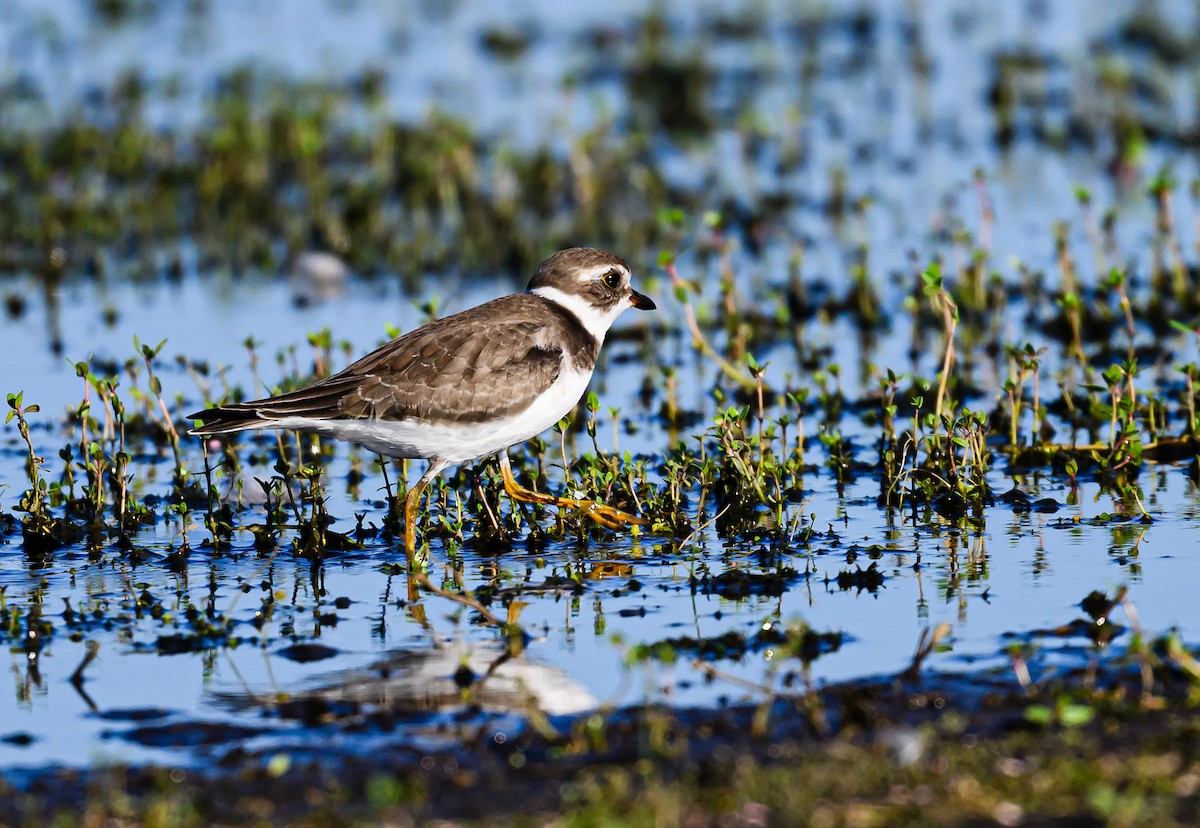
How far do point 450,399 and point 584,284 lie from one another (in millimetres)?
1417

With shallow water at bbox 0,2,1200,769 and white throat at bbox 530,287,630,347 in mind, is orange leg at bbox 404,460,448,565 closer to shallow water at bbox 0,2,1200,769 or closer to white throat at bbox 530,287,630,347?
shallow water at bbox 0,2,1200,769

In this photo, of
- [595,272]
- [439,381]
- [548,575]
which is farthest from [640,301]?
[548,575]

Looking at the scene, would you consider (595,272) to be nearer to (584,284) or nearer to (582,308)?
(584,284)

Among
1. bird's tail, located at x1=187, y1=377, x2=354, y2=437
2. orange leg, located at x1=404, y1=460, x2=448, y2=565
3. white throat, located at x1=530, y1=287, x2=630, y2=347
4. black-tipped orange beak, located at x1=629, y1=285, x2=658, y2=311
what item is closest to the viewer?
orange leg, located at x1=404, y1=460, x2=448, y2=565

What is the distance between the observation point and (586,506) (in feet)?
30.6

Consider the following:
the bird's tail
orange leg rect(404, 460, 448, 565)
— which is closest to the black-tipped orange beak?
orange leg rect(404, 460, 448, 565)

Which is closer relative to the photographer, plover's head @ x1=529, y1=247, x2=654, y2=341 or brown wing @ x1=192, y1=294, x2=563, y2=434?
brown wing @ x1=192, y1=294, x2=563, y2=434

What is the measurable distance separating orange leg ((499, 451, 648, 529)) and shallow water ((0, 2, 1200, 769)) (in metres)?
0.12

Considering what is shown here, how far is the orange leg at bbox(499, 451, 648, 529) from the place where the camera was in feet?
30.6

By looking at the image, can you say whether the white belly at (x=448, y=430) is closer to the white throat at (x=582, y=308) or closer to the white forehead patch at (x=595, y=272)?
the white throat at (x=582, y=308)

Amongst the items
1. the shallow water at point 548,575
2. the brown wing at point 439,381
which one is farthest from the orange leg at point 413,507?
the brown wing at point 439,381

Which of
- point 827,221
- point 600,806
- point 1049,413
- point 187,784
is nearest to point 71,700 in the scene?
point 187,784

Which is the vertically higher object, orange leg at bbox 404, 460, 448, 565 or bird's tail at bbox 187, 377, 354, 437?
bird's tail at bbox 187, 377, 354, 437

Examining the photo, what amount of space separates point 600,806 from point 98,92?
52.3 feet
